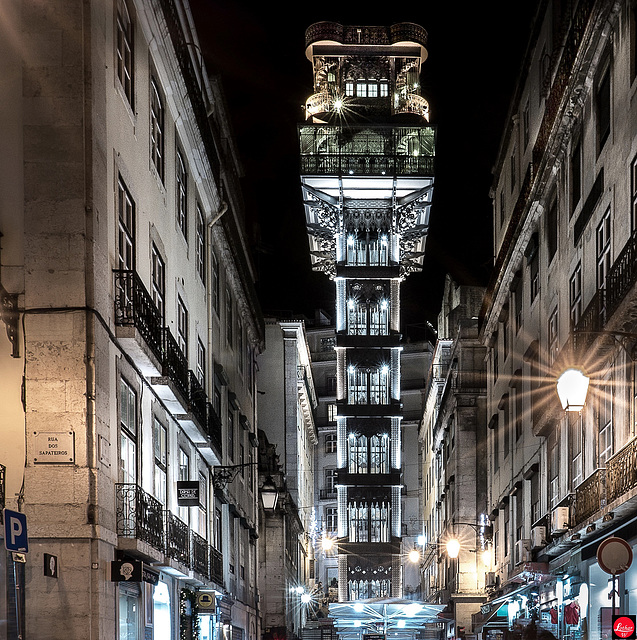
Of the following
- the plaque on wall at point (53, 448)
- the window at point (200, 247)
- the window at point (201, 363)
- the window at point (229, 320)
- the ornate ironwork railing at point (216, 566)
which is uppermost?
the window at point (200, 247)

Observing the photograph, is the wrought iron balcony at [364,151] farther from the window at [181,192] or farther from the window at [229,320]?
the window at [181,192]

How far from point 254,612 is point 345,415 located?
28.9m

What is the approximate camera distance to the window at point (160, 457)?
919 inches

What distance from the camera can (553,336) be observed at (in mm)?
30375

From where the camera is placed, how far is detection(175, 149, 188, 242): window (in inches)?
1082

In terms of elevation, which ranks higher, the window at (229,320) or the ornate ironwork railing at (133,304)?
the window at (229,320)

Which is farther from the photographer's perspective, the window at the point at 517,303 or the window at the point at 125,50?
the window at the point at 517,303

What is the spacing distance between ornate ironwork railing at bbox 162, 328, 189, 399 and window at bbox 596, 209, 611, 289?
28.0ft

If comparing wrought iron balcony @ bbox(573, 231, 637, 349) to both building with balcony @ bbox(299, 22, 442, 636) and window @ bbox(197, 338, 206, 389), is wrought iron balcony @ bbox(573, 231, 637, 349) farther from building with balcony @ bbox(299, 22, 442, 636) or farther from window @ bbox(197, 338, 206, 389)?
building with balcony @ bbox(299, 22, 442, 636)

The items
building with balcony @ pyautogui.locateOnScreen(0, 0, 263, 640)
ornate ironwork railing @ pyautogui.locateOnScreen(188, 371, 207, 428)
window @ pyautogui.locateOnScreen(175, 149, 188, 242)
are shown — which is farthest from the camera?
window @ pyautogui.locateOnScreen(175, 149, 188, 242)

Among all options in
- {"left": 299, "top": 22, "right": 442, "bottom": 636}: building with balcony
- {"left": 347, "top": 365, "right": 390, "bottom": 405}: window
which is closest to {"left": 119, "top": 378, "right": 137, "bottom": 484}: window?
{"left": 299, "top": 22, "right": 442, "bottom": 636}: building with balcony

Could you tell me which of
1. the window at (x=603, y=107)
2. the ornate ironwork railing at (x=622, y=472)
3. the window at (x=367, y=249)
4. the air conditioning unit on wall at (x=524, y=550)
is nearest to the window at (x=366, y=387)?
the window at (x=367, y=249)

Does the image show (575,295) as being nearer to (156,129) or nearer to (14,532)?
(156,129)

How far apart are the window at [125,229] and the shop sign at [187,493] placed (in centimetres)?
605
